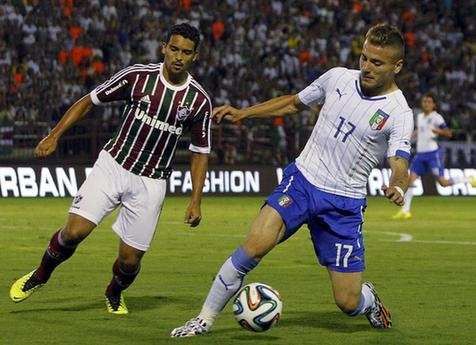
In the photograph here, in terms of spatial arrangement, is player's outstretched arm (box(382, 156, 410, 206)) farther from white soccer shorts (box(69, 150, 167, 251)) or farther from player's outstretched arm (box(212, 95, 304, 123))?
white soccer shorts (box(69, 150, 167, 251))

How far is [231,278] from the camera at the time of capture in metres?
10.0

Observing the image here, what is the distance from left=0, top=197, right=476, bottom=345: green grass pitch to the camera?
10648 millimetres

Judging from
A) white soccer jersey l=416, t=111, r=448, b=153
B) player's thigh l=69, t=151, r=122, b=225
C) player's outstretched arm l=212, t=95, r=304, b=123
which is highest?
player's outstretched arm l=212, t=95, r=304, b=123

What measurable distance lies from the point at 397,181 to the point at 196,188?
2.32 m

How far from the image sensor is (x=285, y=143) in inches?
1243

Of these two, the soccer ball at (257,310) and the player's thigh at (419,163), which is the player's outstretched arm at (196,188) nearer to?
the soccer ball at (257,310)

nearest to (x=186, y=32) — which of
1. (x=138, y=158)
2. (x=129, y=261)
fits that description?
(x=138, y=158)

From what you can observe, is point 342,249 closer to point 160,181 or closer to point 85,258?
point 160,181

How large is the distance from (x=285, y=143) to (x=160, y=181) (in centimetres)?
2010

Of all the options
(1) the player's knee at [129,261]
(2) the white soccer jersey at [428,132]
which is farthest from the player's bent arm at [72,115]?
(2) the white soccer jersey at [428,132]

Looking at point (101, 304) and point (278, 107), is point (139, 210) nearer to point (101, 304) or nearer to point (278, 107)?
point (101, 304)

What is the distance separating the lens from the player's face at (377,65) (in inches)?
392

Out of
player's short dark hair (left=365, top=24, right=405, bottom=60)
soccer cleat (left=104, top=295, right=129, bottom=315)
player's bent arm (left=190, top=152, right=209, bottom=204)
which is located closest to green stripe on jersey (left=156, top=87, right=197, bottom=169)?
player's bent arm (left=190, top=152, right=209, bottom=204)

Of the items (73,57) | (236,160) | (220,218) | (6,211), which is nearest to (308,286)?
(220,218)
